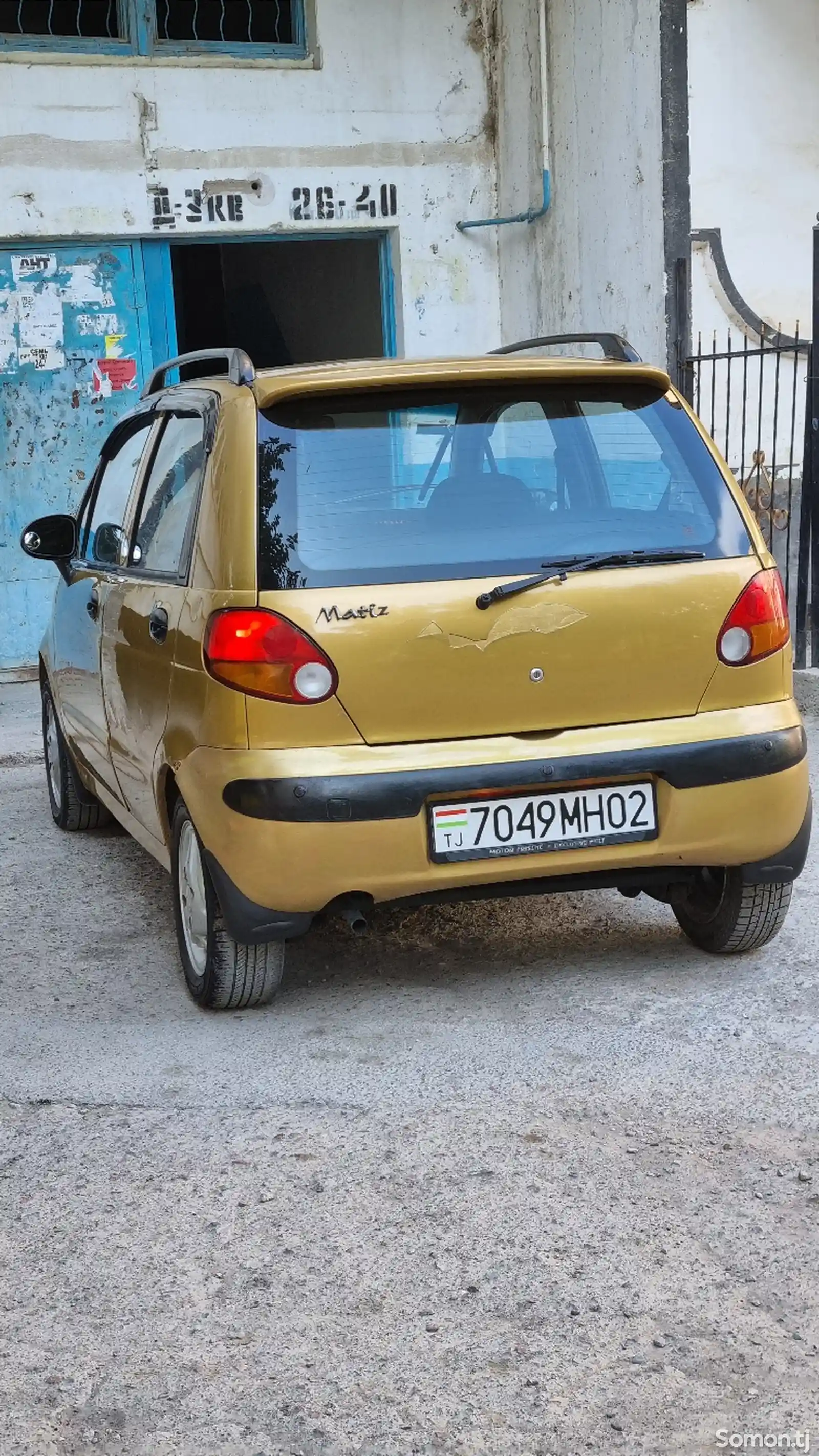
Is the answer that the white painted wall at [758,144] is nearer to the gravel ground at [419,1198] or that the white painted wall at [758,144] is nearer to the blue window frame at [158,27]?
the blue window frame at [158,27]

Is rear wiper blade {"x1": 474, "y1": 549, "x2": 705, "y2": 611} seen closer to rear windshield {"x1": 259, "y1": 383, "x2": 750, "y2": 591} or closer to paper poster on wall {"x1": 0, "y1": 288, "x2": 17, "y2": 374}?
rear windshield {"x1": 259, "y1": 383, "x2": 750, "y2": 591}

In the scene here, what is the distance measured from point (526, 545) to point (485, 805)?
65 centimetres

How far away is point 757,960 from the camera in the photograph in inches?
179

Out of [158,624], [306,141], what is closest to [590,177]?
[306,141]

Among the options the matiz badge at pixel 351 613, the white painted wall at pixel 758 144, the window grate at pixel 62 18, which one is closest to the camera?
the matiz badge at pixel 351 613

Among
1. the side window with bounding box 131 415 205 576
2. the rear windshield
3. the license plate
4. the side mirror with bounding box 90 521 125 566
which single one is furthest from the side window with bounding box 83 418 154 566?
the license plate

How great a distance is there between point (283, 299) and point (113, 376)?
4.77 metres

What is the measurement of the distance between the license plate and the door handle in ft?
3.17

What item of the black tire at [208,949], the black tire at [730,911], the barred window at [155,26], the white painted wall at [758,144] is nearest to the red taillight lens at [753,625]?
the black tire at [730,911]

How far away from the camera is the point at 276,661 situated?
383cm

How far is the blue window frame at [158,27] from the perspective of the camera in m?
9.98

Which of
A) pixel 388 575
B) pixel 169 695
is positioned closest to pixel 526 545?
pixel 388 575

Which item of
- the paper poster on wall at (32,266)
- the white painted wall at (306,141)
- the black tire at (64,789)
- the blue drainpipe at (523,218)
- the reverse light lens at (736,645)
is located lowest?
the black tire at (64,789)

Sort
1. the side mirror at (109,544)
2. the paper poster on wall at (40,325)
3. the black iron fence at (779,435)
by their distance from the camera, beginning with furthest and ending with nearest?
the paper poster on wall at (40,325), the black iron fence at (779,435), the side mirror at (109,544)
